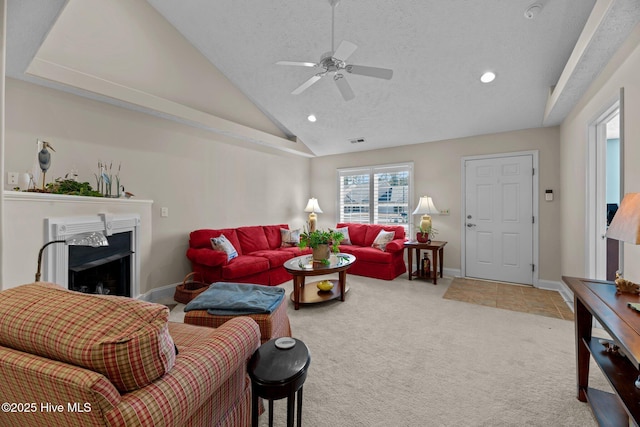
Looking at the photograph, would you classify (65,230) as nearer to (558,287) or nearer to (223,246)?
(223,246)

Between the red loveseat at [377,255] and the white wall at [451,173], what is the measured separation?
0.80 m

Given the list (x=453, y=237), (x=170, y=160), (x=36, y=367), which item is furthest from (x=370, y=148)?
(x=36, y=367)

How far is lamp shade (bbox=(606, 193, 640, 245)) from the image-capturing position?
134 cm

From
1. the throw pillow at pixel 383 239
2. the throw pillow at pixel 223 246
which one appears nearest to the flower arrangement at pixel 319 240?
the throw pillow at pixel 223 246

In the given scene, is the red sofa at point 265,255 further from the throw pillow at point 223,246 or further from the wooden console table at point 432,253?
the wooden console table at point 432,253

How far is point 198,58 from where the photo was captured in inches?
164

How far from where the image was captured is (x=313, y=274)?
338cm

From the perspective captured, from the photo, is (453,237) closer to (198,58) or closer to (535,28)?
(535,28)

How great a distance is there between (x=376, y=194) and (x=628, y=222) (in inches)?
175

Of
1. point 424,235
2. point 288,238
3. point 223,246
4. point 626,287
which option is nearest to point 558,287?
point 424,235

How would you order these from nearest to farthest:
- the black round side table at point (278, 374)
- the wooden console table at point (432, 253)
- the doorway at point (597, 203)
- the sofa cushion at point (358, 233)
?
the black round side table at point (278, 374) → the doorway at point (597, 203) → the wooden console table at point (432, 253) → the sofa cushion at point (358, 233)

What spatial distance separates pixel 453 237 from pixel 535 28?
3152 millimetres

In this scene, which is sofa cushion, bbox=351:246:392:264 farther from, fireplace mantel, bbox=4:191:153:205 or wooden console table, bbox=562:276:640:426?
fireplace mantel, bbox=4:191:153:205

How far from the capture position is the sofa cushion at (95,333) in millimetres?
821
